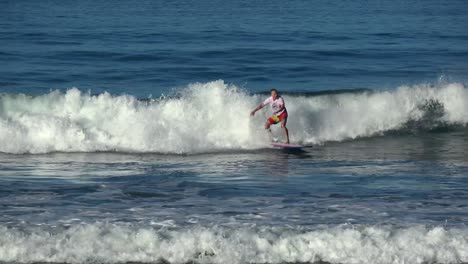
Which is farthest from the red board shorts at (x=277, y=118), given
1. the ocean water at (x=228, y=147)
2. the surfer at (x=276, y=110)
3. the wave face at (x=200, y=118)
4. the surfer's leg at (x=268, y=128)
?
the ocean water at (x=228, y=147)

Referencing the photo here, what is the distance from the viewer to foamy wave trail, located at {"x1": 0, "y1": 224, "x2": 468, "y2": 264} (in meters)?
13.0

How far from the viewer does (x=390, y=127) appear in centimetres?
2728

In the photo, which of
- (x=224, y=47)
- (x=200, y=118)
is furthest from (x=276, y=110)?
(x=224, y=47)

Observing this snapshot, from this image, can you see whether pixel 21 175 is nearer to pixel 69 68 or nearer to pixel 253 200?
pixel 253 200

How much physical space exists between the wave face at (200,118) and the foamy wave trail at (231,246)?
9880 millimetres

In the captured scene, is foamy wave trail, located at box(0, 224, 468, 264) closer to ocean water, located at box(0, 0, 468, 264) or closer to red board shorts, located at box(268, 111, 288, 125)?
ocean water, located at box(0, 0, 468, 264)

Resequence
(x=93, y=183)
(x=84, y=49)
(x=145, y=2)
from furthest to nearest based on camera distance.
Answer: (x=145, y=2) < (x=84, y=49) < (x=93, y=183)

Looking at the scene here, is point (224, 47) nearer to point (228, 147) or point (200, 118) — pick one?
point (200, 118)

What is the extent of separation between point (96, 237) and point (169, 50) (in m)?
28.8

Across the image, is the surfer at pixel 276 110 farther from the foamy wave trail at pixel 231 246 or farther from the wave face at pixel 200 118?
the foamy wave trail at pixel 231 246

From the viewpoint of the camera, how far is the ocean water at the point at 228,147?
44.0 feet

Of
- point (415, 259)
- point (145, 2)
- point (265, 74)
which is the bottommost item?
point (415, 259)

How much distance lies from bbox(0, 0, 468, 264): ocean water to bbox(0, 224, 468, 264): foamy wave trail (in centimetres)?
2

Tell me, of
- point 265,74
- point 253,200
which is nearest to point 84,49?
point 265,74
